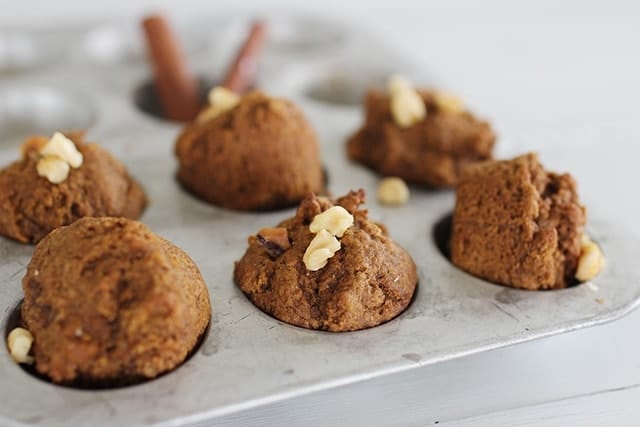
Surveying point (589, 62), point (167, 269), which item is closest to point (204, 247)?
point (167, 269)

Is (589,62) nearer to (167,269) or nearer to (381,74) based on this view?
(381,74)

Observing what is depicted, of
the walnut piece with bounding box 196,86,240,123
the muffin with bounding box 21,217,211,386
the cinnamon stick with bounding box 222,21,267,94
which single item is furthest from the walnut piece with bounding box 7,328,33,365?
the cinnamon stick with bounding box 222,21,267,94

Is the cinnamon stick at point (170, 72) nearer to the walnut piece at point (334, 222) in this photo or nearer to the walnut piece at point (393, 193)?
the walnut piece at point (393, 193)

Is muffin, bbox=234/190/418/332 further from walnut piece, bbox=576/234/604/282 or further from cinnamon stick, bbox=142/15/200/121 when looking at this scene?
cinnamon stick, bbox=142/15/200/121

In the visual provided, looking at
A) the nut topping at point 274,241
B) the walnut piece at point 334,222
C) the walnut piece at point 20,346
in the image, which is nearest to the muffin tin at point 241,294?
the walnut piece at point 20,346

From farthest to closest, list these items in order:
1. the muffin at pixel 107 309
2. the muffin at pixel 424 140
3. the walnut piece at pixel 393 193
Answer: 1. the muffin at pixel 424 140
2. the walnut piece at pixel 393 193
3. the muffin at pixel 107 309
